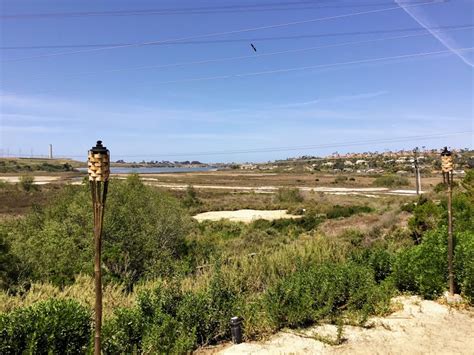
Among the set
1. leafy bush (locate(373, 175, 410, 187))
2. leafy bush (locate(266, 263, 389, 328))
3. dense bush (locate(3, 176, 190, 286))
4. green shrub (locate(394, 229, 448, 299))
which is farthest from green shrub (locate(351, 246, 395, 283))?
leafy bush (locate(373, 175, 410, 187))

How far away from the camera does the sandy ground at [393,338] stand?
5.21 metres

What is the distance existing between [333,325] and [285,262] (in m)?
3.50

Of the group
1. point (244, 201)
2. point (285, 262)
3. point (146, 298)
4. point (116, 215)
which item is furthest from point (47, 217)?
point (244, 201)

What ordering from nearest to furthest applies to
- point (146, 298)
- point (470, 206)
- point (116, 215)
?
point (146, 298) < point (470, 206) < point (116, 215)

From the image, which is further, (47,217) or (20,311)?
(47,217)

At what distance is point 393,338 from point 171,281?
3.56 meters

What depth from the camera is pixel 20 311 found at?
15.0 feet

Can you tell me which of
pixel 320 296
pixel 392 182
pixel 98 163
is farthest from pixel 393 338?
pixel 392 182

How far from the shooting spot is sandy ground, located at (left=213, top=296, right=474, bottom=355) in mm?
5215

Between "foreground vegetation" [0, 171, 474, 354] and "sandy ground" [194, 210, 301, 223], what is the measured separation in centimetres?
1822

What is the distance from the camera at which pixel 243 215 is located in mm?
36531

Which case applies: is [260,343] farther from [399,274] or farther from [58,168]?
[58,168]

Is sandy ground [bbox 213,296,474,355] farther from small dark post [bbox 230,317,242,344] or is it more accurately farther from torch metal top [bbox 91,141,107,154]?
torch metal top [bbox 91,141,107,154]

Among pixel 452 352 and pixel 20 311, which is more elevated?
pixel 20 311
